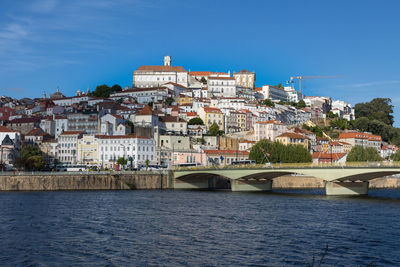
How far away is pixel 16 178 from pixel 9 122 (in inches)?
2218

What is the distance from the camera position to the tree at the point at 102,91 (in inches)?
6053

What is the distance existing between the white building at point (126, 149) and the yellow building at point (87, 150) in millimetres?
1423

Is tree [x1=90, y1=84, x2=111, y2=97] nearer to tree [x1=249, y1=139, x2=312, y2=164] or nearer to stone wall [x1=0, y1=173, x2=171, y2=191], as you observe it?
tree [x1=249, y1=139, x2=312, y2=164]

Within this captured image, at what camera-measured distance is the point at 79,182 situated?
6925 centimetres

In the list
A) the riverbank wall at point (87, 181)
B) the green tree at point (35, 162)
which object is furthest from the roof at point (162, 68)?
the riverbank wall at point (87, 181)

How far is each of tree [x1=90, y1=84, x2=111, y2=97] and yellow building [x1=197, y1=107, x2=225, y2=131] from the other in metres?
38.7

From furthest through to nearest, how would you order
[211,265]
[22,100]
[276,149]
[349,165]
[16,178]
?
1. [22,100]
2. [276,149]
3. [16,178]
4. [349,165]
5. [211,265]

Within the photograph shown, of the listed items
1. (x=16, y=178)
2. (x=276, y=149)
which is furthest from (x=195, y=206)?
(x=276, y=149)

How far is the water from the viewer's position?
25938mm

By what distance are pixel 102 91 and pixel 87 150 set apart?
6143cm

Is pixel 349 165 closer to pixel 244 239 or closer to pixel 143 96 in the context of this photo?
pixel 244 239

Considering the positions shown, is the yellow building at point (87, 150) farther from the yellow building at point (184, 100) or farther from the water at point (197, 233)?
the yellow building at point (184, 100)

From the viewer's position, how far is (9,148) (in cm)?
9262

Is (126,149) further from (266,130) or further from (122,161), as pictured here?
(266,130)
